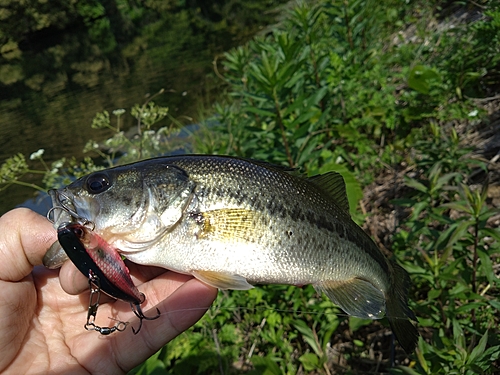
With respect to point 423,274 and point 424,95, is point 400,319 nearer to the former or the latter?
point 423,274

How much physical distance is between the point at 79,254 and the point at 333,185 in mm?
1610

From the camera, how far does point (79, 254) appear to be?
1.93 m

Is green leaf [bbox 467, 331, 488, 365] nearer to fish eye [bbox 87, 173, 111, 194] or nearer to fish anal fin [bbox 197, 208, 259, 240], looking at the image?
fish anal fin [bbox 197, 208, 259, 240]

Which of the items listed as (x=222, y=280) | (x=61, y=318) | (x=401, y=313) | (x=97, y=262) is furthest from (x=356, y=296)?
(x=61, y=318)

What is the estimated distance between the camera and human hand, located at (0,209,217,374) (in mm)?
2225

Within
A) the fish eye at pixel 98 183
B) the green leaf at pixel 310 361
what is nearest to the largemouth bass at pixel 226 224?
the fish eye at pixel 98 183

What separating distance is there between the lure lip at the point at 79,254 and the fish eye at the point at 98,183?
0.25 meters

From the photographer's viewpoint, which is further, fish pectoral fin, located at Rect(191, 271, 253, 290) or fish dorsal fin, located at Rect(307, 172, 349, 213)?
fish dorsal fin, located at Rect(307, 172, 349, 213)

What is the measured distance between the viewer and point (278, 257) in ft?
7.41

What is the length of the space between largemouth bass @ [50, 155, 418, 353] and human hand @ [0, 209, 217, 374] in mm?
260

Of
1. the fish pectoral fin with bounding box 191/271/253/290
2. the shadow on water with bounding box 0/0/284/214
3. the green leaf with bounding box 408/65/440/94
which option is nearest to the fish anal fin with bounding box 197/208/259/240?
the fish pectoral fin with bounding box 191/271/253/290

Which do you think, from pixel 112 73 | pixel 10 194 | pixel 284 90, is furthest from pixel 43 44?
pixel 284 90

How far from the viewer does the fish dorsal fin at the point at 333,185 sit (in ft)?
8.15

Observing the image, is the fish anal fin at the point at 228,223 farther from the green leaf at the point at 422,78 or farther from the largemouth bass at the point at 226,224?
the green leaf at the point at 422,78
